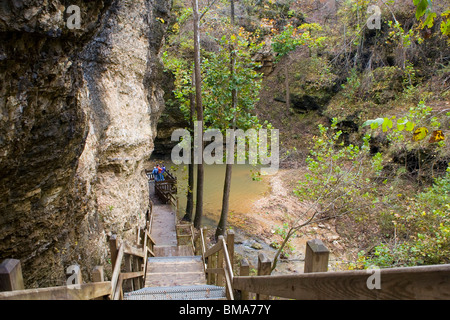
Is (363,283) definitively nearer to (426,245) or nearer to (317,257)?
(317,257)

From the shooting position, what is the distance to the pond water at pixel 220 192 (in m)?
16.0

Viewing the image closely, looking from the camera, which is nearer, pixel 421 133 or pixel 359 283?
pixel 359 283

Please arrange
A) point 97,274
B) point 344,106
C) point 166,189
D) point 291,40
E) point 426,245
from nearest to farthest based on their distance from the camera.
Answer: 1. point 97,274
2. point 426,245
3. point 291,40
4. point 166,189
5. point 344,106

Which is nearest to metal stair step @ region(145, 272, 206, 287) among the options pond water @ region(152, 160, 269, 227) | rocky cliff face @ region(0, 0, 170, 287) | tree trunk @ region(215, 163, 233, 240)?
rocky cliff face @ region(0, 0, 170, 287)

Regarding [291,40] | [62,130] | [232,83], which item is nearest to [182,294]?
[62,130]

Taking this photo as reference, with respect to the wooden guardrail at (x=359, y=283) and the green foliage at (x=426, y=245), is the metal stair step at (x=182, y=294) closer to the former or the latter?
the wooden guardrail at (x=359, y=283)

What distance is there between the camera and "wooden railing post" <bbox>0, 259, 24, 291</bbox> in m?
1.47

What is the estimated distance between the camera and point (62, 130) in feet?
12.4

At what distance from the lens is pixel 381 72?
19.1 m

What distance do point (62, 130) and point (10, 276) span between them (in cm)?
269

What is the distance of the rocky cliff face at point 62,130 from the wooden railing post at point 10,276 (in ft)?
5.52

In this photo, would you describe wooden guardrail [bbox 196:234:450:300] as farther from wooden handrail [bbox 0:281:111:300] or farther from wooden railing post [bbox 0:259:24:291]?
wooden railing post [bbox 0:259:24:291]
